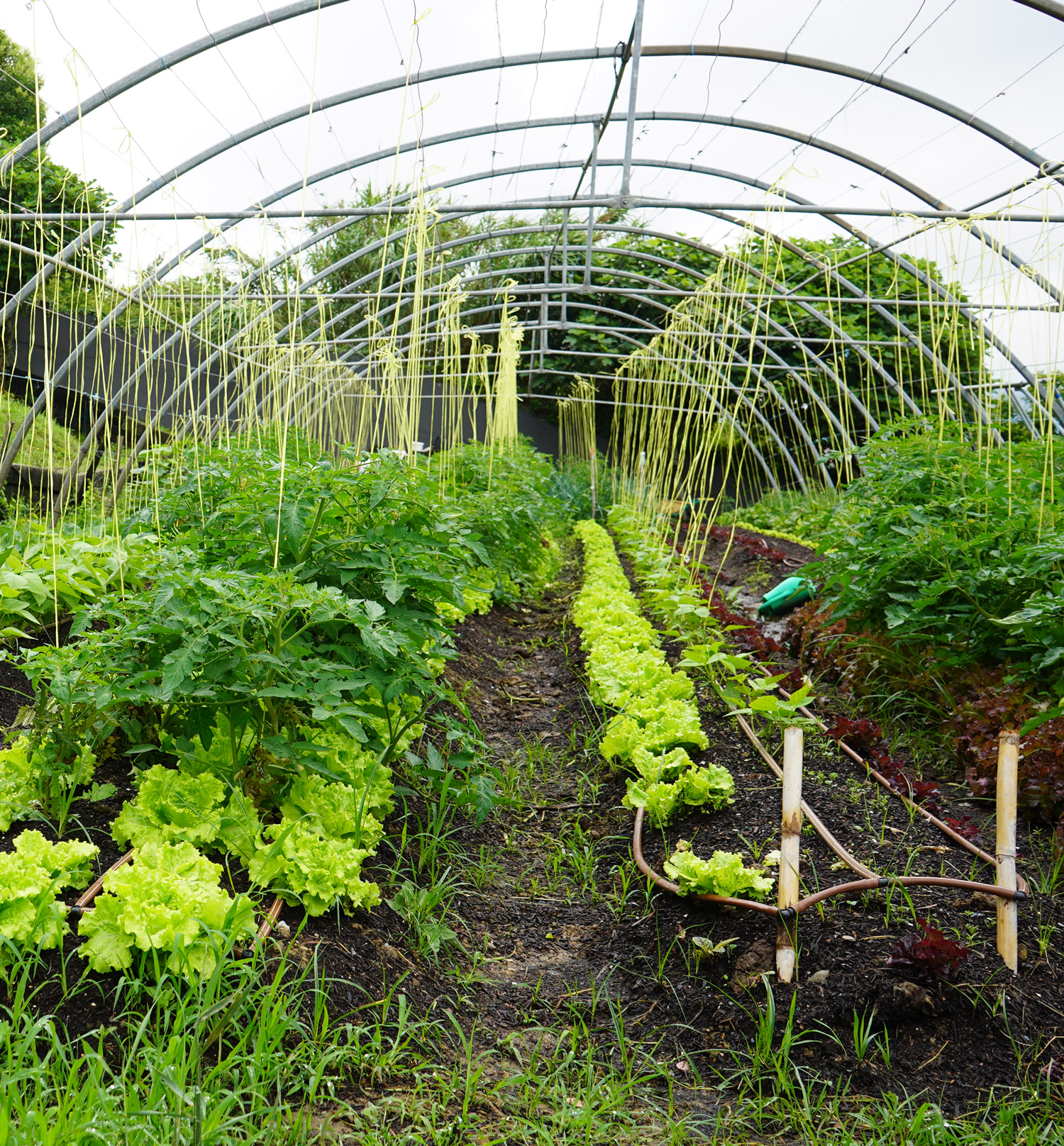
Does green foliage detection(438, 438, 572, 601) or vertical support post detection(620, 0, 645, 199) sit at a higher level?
vertical support post detection(620, 0, 645, 199)

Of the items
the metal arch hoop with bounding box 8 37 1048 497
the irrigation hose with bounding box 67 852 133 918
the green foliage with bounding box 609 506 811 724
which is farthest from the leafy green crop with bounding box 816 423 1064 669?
the irrigation hose with bounding box 67 852 133 918

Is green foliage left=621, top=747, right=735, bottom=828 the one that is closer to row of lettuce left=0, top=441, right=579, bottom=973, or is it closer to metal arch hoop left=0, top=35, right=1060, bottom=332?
row of lettuce left=0, top=441, right=579, bottom=973

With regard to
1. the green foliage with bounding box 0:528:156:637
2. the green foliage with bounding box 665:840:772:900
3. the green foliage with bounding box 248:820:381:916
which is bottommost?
the green foliage with bounding box 665:840:772:900

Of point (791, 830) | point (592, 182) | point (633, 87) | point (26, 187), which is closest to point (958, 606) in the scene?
point (791, 830)

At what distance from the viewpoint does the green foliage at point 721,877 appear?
7.70ft

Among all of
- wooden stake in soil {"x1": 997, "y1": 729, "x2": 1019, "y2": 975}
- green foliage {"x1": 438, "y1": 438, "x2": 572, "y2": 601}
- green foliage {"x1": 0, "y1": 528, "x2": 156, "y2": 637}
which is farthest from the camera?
green foliage {"x1": 438, "y1": 438, "x2": 572, "y2": 601}

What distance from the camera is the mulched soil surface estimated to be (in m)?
1.96

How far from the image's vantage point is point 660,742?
10.6 feet

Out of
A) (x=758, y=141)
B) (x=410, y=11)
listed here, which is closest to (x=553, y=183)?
(x=758, y=141)

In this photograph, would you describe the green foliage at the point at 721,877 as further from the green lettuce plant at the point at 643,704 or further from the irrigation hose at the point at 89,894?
the irrigation hose at the point at 89,894

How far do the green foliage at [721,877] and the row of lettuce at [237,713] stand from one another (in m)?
0.81

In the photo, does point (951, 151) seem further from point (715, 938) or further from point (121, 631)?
point (121, 631)

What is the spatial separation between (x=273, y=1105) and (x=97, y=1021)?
416 mm

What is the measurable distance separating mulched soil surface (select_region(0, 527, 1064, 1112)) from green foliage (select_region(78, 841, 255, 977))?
115 millimetres
